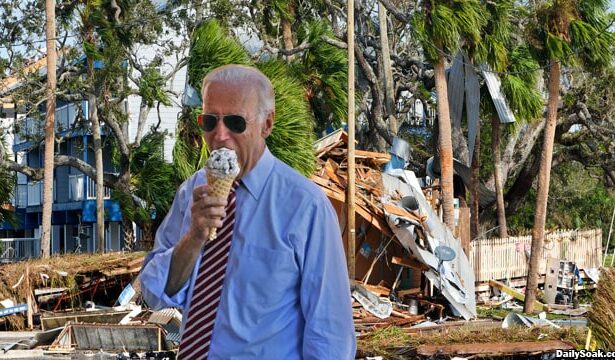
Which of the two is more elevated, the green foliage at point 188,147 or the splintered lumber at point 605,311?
the green foliage at point 188,147

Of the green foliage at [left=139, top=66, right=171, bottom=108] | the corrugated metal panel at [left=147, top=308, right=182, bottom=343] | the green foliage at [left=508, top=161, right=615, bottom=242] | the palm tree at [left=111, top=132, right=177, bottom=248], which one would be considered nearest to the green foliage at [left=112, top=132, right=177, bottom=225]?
the palm tree at [left=111, top=132, right=177, bottom=248]

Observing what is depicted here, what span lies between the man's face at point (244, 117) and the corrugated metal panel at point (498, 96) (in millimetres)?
21312

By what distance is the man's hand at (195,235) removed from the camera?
290cm

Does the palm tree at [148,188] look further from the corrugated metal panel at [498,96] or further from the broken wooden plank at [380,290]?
the corrugated metal panel at [498,96]

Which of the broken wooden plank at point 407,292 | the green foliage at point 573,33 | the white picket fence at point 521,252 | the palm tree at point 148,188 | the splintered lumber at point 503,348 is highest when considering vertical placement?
the green foliage at point 573,33

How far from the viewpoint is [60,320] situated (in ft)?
57.1

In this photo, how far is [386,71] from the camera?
29.2 metres

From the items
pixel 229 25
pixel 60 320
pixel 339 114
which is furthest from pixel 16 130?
pixel 60 320

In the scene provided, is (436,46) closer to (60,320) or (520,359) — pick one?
(60,320)

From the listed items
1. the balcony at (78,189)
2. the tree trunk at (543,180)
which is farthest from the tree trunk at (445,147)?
the balcony at (78,189)

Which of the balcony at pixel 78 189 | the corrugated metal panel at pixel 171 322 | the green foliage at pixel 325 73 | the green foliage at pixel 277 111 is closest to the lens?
the corrugated metal panel at pixel 171 322

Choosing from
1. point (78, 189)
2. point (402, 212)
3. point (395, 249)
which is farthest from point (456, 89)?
point (78, 189)

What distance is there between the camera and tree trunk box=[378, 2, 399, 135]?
28484 mm

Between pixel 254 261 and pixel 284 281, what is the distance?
0.35 ft
